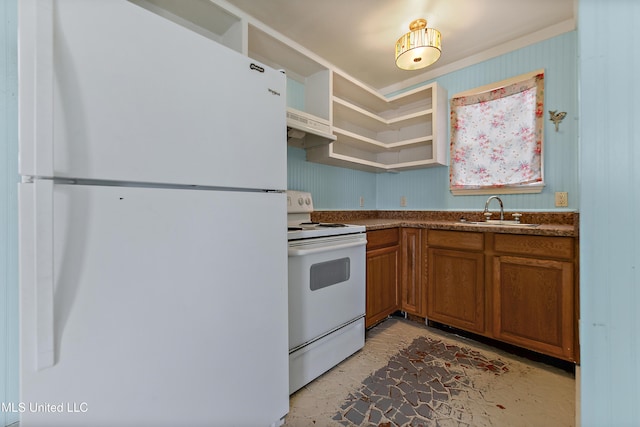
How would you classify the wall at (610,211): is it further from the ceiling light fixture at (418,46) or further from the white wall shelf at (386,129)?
the white wall shelf at (386,129)

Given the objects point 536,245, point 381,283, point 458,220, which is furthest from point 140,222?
point 458,220

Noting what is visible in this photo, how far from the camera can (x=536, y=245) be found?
1.60m

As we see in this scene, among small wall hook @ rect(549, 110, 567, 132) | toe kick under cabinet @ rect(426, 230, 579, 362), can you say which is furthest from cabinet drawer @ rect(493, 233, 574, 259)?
small wall hook @ rect(549, 110, 567, 132)

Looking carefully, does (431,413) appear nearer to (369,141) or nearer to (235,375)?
(235,375)

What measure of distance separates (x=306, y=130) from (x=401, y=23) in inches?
41.6

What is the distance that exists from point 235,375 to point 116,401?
37 centimetres

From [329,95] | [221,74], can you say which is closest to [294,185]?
[329,95]

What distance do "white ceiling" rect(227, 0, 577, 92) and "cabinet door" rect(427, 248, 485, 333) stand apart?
5.65ft

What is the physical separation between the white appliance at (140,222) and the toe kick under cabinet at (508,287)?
150 centimetres

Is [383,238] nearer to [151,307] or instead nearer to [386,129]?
[386,129]

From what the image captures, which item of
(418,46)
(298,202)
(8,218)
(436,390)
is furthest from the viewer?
(298,202)

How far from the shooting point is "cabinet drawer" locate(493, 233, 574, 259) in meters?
1.50

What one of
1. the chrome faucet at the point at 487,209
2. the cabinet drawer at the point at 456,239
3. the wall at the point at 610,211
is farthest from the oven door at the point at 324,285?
the chrome faucet at the point at 487,209

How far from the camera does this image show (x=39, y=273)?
604 mm
